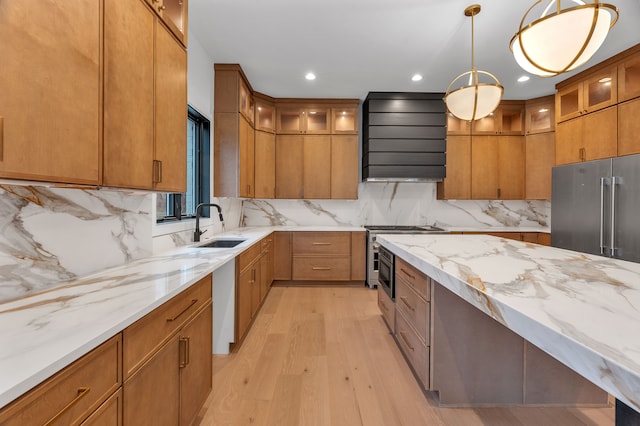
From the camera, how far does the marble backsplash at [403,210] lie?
4.59m

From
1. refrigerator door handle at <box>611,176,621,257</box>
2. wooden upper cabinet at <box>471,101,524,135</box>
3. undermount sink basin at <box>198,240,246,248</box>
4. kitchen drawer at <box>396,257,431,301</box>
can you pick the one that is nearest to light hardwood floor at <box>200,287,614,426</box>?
kitchen drawer at <box>396,257,431,301</box>

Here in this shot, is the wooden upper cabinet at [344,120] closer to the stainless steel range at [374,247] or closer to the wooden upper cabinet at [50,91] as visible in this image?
the stainless steel range at [374,247]

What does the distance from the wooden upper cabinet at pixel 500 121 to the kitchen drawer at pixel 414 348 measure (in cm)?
343

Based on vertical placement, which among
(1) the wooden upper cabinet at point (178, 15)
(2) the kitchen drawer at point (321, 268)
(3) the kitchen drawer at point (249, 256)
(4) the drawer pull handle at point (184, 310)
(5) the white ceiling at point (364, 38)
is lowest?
(2) the kitchen drawer at point (321, 268)

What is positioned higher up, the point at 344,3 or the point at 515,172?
the point at 344,3

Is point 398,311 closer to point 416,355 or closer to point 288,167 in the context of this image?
point 416,355

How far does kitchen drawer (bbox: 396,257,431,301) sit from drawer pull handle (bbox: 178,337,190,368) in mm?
1383

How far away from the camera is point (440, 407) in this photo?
5.57ft

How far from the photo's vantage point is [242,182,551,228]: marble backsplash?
4.59 meters

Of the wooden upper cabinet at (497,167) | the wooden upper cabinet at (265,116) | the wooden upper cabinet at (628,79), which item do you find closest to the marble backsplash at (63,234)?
the wooden upper cabinet at (265,116)

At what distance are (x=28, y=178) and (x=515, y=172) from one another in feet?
17.2

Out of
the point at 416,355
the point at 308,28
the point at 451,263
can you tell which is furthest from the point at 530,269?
the point at 308,28

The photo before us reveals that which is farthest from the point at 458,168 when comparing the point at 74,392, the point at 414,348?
the point at 74,392

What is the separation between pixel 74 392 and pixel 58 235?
0.88m
